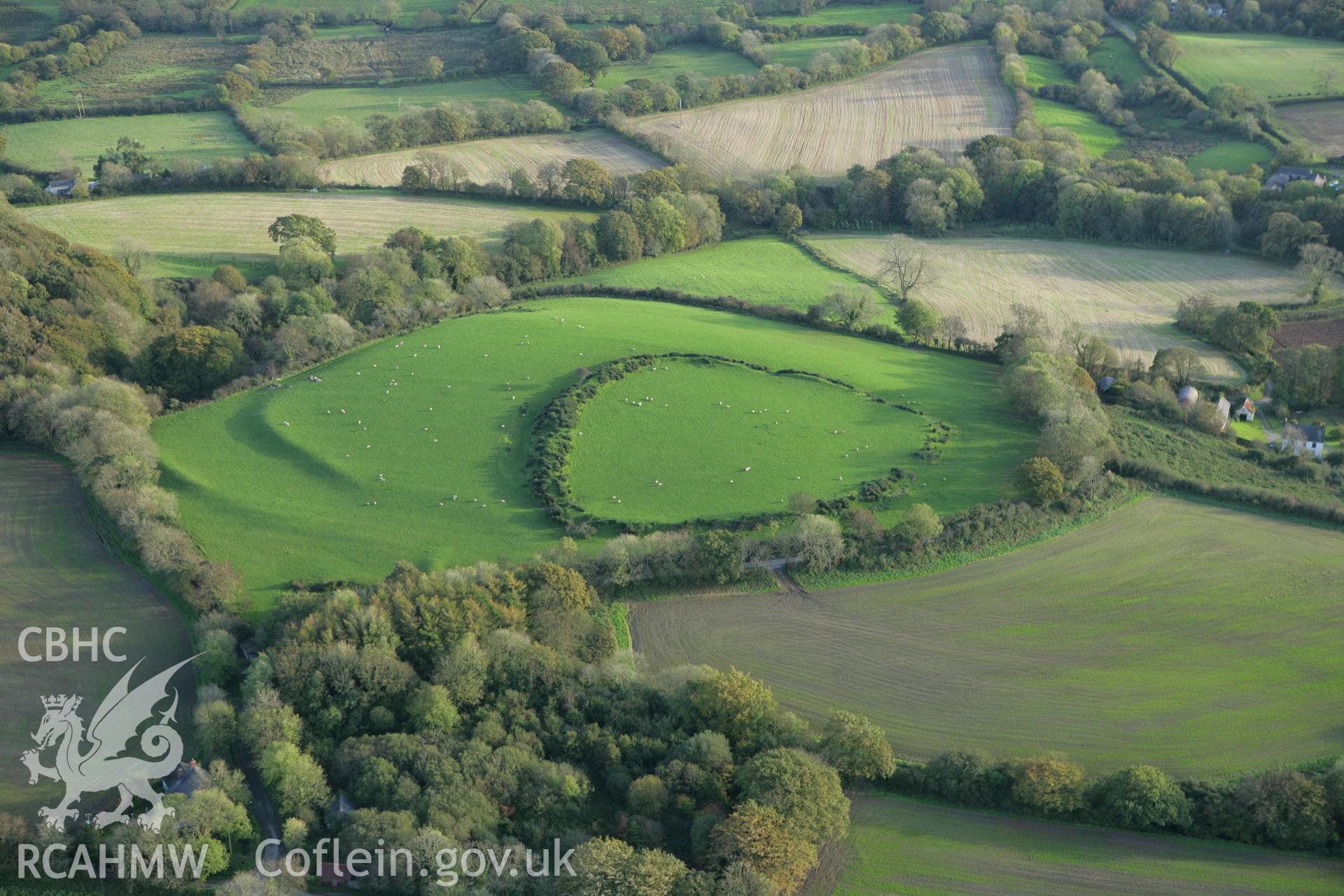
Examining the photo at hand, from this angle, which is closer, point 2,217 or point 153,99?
point 2,217

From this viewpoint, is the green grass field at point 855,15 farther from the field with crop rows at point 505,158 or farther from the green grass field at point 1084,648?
the green grass field at point 1084,648

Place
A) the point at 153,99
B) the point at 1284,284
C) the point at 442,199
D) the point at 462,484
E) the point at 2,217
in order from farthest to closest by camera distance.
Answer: the point at 153,99 < the point at 442,199 < the point at 1284,284 < the point at 2,217 < the point at 462,484

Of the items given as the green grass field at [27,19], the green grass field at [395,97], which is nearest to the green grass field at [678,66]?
the green grass field at [395,97]

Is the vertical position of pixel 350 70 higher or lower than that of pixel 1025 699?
higher

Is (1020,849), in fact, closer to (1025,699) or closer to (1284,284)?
(1025,699)

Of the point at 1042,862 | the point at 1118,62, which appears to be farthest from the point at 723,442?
the point at 1118,62

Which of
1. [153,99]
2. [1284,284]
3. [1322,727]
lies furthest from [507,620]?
[153,99]

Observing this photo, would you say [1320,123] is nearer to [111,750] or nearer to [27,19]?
[111,750]
